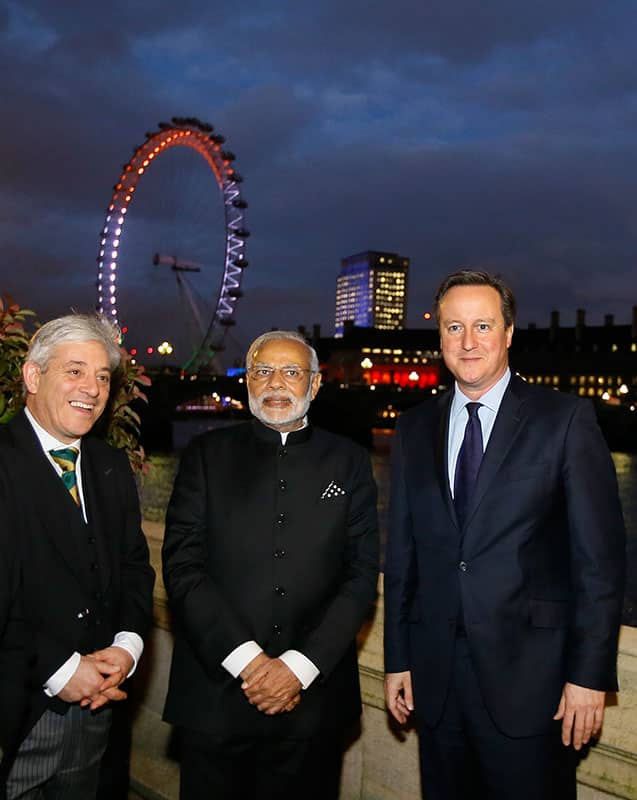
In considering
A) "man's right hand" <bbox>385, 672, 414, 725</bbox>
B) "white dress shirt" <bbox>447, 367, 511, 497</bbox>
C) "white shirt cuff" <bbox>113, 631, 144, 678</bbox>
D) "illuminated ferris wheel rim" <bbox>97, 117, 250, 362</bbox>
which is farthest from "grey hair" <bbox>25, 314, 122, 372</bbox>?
"illuminated ferris wheel rim" <bbox>97, 117, 250, 362</bbox>

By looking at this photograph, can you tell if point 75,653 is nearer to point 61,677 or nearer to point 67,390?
point 61,677

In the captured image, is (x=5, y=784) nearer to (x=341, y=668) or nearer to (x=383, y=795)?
(x=341, y=668)

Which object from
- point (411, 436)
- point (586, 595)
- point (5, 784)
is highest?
point (411, 436)

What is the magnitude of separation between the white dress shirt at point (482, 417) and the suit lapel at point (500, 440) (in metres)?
0.04

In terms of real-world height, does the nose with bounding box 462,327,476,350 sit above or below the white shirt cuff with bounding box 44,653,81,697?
above

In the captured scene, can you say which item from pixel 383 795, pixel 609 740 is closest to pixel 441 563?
pixel 609 740

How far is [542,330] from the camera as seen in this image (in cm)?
9550

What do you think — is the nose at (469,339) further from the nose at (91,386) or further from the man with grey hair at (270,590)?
the nose at (91,386)

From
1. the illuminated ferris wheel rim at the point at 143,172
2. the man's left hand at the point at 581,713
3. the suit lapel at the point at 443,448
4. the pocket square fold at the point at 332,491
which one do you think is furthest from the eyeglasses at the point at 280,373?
the illuminated ferris wheel rim at the point at 143,172

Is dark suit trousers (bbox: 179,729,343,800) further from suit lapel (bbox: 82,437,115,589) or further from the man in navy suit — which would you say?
suit lapel (bbox: 82,437,115,589)

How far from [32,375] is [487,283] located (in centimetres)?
144

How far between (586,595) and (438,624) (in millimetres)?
466

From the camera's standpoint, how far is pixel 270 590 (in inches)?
104

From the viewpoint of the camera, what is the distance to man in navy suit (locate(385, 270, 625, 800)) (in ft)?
7.64
